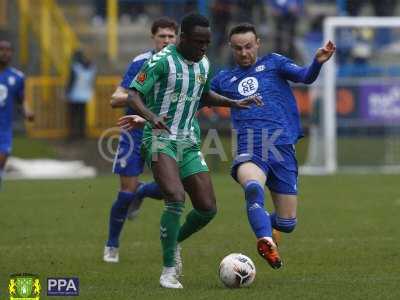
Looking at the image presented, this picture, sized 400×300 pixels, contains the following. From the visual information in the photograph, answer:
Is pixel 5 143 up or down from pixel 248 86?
down

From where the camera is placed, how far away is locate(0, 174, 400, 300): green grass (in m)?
8.76

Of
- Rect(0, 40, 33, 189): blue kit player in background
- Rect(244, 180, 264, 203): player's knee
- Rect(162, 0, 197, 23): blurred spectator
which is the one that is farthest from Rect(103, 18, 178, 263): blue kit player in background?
Rect(162, 0, 197, 23): blurred spectator

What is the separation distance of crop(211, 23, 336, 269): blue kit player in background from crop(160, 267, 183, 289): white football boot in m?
1.28

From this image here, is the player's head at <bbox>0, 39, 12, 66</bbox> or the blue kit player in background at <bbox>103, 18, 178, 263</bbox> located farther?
the player's head at <bbox>0, 39, 12, 66</bbox>

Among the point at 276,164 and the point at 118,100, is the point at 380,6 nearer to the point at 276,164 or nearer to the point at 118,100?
the point at 276,164

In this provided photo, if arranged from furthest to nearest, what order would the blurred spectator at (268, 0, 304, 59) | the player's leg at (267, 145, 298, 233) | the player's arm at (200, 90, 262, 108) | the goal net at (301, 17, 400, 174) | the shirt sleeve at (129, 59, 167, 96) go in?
1. the blurred spectator at (268, 0, 304, 59)
2. the goal net at (301, 17, 400, 174)
3. the player's leg at (267, 145, 298, 233)
4. the player's arm at (200, 90, 262, 108)
5. the shirt sleeve at (129, 59, 167, 96)

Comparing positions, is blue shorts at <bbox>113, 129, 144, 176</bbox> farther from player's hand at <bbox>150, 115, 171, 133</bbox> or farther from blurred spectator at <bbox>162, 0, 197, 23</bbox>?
blurred spectator at <bbox>162, 0, 197, 23</bbox>

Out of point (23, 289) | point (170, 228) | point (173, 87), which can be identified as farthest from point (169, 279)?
point (173, 87)

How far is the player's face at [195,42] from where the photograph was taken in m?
8.95

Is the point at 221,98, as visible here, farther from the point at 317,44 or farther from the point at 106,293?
the point at 317,44

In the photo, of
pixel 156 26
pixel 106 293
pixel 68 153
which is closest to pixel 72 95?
pixel 68 153

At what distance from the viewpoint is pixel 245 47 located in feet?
32.9

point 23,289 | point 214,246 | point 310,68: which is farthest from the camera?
point 214,246

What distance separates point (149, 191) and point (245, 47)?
2.08 metres
